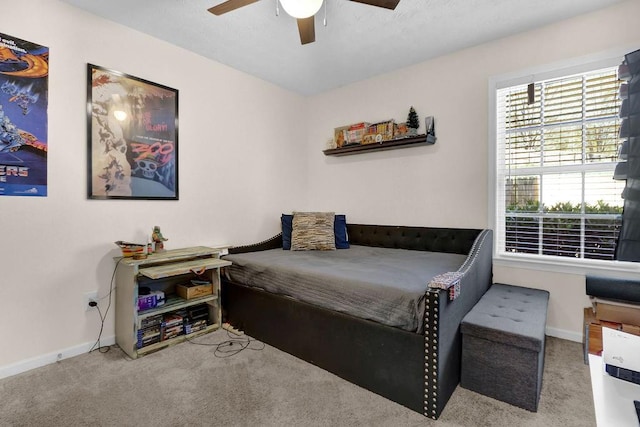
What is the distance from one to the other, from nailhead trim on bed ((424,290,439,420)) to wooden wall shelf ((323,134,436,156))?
1874mm

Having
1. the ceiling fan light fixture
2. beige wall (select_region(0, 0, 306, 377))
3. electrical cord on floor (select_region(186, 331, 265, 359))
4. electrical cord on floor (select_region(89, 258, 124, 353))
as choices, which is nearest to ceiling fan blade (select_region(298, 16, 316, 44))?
the ceiling fan light fixture

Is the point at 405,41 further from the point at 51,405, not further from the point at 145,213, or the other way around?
the point at 51,405

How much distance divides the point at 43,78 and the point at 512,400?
349 centimetres

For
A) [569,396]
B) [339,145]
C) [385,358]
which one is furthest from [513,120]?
[385,358]

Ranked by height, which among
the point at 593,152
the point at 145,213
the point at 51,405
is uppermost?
the point at 593,152

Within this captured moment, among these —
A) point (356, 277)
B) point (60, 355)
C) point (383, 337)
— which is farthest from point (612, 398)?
point (60, 355)

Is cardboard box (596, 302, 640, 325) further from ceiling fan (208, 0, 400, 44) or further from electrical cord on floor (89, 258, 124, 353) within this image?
electrical cord on floor (89, 258, 124, 353)

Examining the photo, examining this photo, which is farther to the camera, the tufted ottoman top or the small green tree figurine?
the small green tree figurine

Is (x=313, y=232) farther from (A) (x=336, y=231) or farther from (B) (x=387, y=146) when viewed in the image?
(B) (x=387, y=146)

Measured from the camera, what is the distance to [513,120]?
2.69 metres

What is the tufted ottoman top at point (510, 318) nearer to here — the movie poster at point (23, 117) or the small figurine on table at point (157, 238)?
the small figurine on table at point (157, 238)

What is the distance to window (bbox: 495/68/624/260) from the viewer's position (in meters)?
2.32

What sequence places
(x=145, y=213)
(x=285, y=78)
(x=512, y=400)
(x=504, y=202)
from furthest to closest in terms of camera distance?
(x=285, y=78) → (x=504, y=202) → (x=145, y=213) → (x=512, y=400)

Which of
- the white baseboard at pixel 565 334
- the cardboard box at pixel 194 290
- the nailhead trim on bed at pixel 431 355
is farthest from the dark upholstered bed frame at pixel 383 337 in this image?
the white baseboard at pixel 565 334
